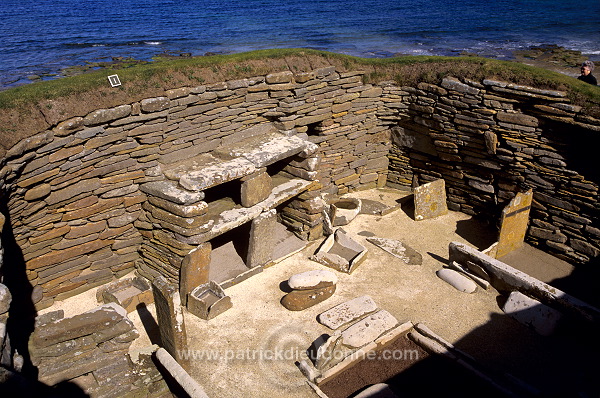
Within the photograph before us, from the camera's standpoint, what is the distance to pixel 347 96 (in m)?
9.02

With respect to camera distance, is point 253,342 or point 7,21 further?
point 7,21

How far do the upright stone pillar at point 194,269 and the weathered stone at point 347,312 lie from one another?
1.84m

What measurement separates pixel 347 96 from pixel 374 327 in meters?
4.65

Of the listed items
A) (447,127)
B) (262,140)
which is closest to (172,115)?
(262,140)

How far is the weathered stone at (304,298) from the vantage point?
262 inches

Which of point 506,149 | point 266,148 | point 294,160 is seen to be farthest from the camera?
point 506,149

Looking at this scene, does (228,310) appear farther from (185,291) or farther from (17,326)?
(17,326)

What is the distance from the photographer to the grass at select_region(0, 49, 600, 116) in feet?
21.8

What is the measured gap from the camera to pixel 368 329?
20.2ft

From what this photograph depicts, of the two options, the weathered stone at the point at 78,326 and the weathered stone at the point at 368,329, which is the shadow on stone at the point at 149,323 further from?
the weathered stone at the point at 368,329

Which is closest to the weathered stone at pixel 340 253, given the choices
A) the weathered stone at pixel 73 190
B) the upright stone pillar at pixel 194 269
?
the upright stone pillar at pixel 194 269

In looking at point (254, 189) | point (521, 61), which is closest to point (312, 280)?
point (254, 189)

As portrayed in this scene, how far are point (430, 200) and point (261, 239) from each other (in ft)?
11.9

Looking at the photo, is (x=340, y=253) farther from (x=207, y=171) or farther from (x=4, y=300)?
(x=4, y=300)
